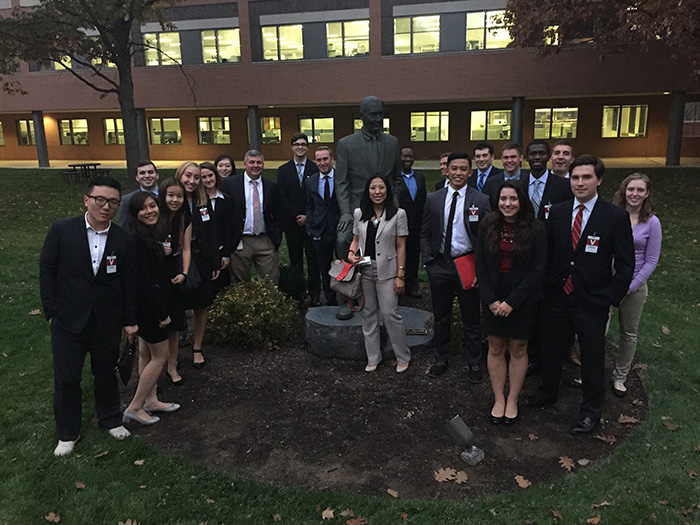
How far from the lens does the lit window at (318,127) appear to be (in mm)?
29172

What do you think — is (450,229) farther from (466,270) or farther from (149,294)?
Result: (149,294)

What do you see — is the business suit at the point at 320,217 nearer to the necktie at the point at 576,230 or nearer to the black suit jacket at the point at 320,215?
the black suit jacket at the point at 320,215

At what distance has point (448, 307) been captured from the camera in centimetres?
571

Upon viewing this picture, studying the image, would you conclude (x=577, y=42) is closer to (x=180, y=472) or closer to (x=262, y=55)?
(x=262, y=55)

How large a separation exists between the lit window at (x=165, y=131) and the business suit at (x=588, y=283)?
95.9 ft

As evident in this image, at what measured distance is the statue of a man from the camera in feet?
20.2

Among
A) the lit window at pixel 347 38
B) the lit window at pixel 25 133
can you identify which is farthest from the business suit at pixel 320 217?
the lit window at pixel 25 133

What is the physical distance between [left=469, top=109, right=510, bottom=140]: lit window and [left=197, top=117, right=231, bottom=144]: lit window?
42.5 ft

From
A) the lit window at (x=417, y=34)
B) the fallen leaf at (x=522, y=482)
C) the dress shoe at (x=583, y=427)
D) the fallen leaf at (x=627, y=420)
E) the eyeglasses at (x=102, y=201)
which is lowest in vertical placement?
the fallen leaf at (x=522, y=482)

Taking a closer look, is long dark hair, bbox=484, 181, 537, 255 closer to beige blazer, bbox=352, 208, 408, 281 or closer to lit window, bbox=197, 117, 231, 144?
beige blazer, bbox=352, 208, 408, 281

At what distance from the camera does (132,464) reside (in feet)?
14.4

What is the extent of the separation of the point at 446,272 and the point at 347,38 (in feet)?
70.2

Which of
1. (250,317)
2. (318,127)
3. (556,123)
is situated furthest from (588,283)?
(318,127)

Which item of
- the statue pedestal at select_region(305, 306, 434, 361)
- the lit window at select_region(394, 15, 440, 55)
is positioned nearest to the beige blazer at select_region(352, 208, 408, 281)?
the statue pedestal at select_region(305, 306, 434, 361)
